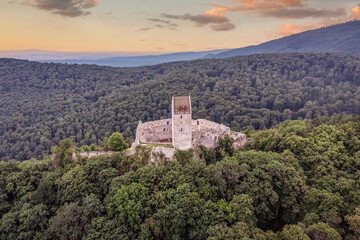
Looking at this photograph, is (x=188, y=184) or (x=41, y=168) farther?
(x=41, y=168)

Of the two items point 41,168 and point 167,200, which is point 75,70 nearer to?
point 41,168

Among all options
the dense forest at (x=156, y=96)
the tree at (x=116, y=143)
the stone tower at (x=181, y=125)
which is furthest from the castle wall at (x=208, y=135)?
the dense forest at (x=156, y=96)

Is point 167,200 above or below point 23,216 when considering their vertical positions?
above

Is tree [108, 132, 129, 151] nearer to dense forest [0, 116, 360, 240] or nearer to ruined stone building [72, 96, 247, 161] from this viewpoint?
ruined stone building [72, 96, 247, 161]

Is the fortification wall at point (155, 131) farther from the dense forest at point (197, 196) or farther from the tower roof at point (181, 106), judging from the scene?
the tower roof at point (181, 106)

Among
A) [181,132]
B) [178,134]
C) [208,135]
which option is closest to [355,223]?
[208,135]

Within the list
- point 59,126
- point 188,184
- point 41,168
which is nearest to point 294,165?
point 188,184

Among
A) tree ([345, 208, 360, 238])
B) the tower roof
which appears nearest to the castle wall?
the tower roof

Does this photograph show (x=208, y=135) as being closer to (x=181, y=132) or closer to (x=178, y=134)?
(x=181, y=132)
